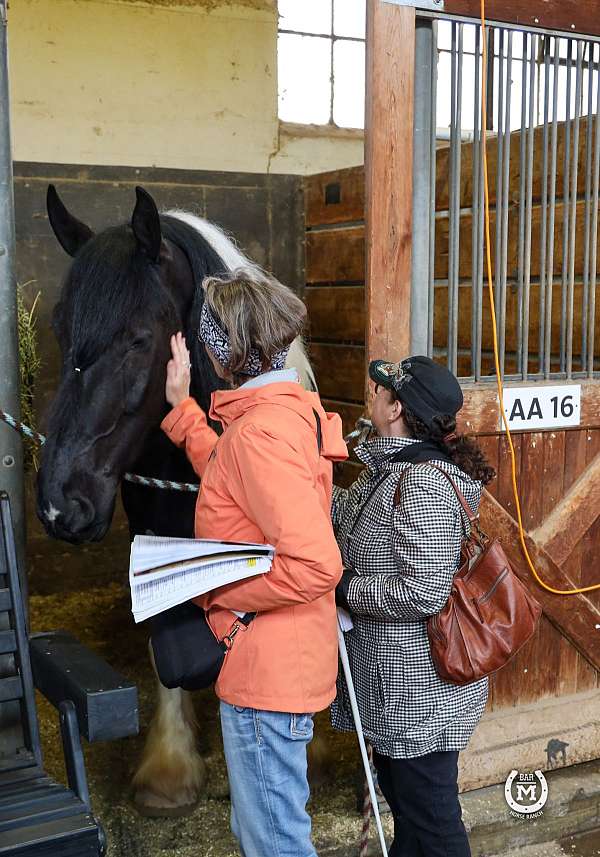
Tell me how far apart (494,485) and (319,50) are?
347 cm

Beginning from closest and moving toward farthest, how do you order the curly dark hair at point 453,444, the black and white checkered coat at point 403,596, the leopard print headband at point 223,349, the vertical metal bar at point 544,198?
1. the leopard print headband at point 223,349
2. the black and white checkered coat at point 403,596
3. the curly dark hair at point 453,444
4. the vertical metal bar at point 544,198

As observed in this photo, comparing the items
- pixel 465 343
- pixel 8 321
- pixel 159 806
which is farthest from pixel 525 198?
pixel 159 806

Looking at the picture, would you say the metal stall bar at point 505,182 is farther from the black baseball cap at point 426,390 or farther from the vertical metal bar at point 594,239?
the black baseball cap at point 426,390

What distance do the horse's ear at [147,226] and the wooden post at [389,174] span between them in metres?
0.52

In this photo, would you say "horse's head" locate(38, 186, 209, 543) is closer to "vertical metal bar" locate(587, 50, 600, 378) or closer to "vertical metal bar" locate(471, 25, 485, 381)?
"vertical metal bar" locate(471, 25, 485, 381)

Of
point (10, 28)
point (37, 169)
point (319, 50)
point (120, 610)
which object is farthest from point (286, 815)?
point (319, 50)

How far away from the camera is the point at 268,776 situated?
1566 mm

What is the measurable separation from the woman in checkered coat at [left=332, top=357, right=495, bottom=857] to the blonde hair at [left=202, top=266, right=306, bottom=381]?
385 millimetres

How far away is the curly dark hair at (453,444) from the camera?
73.8 inches

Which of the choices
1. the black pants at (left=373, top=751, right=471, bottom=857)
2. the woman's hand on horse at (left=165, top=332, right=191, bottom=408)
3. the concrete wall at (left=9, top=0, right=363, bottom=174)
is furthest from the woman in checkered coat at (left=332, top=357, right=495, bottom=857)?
the concrete wall at (left=9, top=0, right=363, bottom=174)

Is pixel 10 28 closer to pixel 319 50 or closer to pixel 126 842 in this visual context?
pixel 319 50

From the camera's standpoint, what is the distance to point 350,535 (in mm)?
1938

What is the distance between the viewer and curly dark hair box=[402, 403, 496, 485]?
187 cm

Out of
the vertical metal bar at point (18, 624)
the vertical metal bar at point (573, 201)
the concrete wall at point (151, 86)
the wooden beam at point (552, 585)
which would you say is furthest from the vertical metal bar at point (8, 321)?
the concrete wall at point (151, 86)
